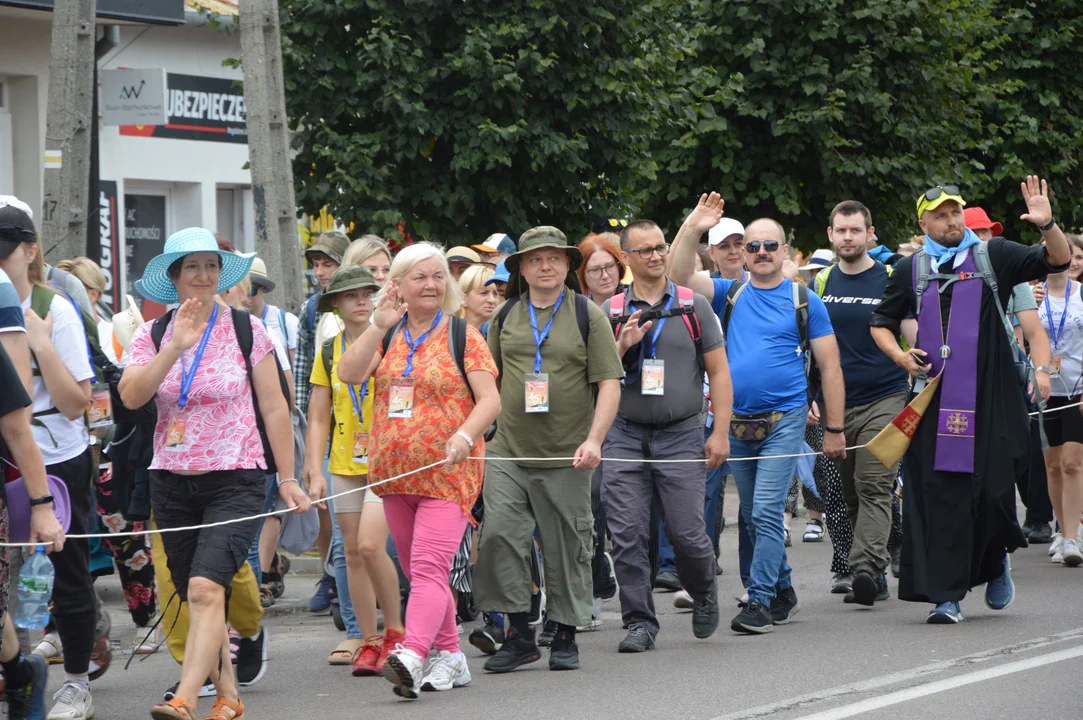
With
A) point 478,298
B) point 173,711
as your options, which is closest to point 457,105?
point 478,298

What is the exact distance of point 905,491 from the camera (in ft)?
29.2

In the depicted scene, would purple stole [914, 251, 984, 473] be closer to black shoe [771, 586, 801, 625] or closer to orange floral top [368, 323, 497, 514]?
black shoe [771, 586, 801, 625]

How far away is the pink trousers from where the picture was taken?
6957 millimetres

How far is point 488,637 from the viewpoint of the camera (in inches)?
322

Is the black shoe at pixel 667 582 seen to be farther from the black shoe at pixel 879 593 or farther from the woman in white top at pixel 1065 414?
the woman in white top at pixel 1065 414

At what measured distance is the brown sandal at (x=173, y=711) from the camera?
599 centimetres

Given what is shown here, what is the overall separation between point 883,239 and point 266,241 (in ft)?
32.5

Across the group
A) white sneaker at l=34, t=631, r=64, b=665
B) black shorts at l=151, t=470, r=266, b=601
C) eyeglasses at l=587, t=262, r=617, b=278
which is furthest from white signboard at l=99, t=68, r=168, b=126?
black shorts at l=151, t=470, r=266, b=601

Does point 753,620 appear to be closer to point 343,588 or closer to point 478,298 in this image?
point 343,588

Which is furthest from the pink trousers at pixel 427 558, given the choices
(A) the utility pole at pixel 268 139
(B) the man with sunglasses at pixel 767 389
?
(A) the utility pole at pixel 268 139

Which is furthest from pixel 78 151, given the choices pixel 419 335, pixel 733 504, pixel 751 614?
pixel 733 504

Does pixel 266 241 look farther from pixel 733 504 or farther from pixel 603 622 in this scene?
pixel 733 504

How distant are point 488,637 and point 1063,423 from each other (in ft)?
16.5

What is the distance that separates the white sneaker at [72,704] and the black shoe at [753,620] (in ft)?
10.9
